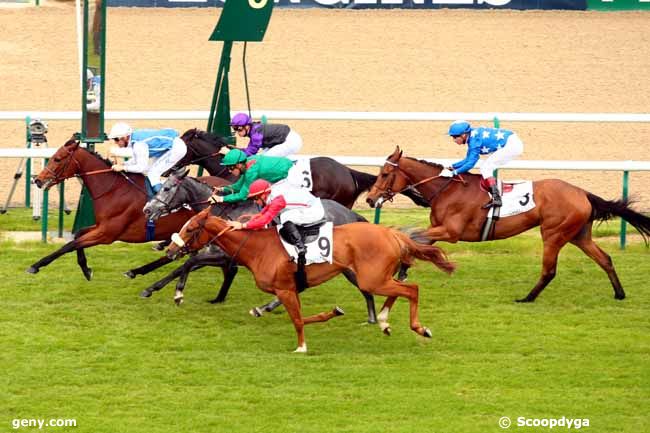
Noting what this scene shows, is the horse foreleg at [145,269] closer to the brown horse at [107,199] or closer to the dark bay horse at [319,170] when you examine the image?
the brown horse at [107,199]

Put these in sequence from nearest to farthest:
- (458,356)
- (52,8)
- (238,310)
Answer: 1. (458,356)
2. (238,310)
3. (52,8)

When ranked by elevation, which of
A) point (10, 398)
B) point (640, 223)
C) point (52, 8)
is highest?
point (52, 8)

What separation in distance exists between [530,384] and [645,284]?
318 centimetres

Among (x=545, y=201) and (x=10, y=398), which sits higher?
(x=545, y=201)

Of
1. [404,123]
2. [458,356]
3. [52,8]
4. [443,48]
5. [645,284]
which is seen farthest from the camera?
[52,8]

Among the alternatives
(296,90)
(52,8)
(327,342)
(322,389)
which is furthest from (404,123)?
(322,389)

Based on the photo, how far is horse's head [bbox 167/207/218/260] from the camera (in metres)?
9.70

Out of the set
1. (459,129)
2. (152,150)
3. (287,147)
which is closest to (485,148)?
(459,129)

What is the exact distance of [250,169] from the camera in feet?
34.3

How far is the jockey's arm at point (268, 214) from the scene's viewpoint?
9.86 meters

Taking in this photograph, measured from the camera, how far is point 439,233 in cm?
1174

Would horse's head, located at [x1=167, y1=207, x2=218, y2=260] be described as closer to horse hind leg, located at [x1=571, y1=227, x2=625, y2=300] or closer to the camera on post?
horse hind leg, located at [x1=571, y1=227, x2=625, y2=300]

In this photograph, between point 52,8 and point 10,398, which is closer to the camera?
point 10,398

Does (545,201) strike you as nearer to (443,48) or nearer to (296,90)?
(296,90)
